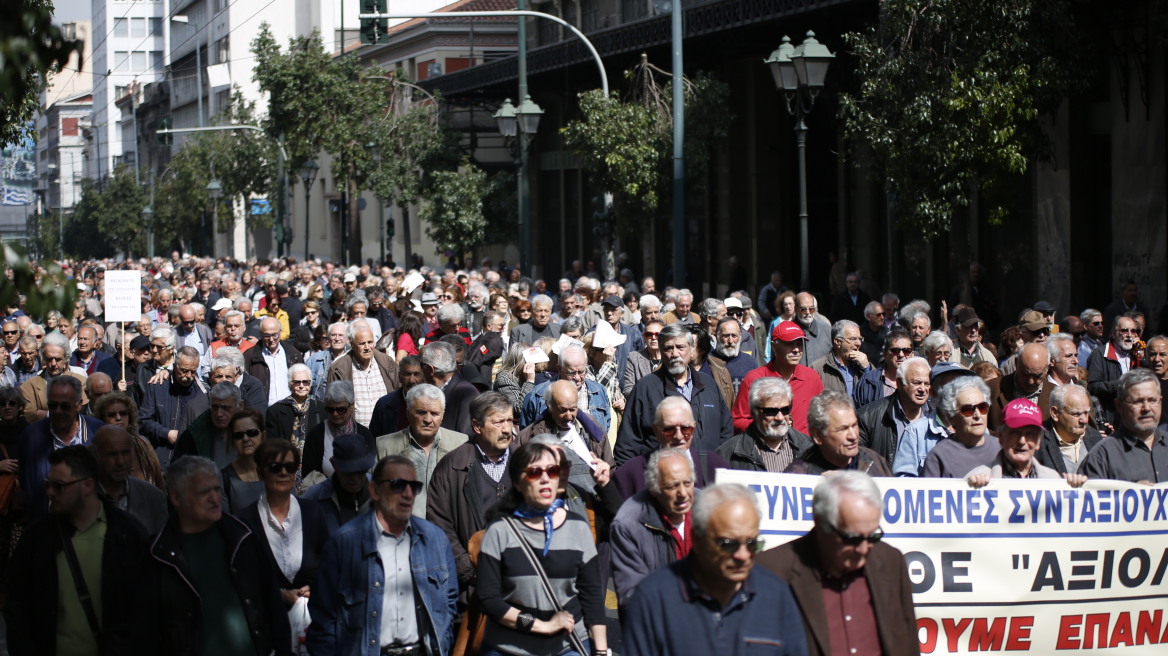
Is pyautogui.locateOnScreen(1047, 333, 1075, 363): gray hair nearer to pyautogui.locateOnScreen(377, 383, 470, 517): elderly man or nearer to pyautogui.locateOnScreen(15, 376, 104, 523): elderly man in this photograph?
pyautogui.locateOnScreen(377, 383, 470, 517): elderly man

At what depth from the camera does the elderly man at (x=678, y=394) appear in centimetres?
968

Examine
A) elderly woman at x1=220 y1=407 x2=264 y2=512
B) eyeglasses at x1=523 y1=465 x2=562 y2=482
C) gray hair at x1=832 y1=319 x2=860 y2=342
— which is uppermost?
gray hair at x1=832 y1=319 x2=860 y2=342

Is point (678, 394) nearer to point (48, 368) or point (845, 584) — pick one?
point (845, 584)

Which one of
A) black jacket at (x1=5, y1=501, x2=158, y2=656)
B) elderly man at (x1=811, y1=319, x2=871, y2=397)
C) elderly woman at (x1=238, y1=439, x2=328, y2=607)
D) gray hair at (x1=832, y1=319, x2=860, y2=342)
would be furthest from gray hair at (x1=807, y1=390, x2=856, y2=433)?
gray hair at (x1=832, y1=319, x2=860, y2=342)

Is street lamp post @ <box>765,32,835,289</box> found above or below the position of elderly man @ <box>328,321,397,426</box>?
above

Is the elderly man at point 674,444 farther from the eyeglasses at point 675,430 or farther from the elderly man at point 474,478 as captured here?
the elderly man at point 474,478

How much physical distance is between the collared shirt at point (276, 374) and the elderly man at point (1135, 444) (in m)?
7.05

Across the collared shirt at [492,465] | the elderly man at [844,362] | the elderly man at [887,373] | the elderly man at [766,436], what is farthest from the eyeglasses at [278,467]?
the elderly man at [844,362]

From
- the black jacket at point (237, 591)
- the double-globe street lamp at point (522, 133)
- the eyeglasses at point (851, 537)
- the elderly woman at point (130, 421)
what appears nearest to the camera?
the eyeglasses at point (851, 537)

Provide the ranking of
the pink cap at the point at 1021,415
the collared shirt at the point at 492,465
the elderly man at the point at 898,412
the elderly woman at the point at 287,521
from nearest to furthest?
the elderly woman at the point at 287,521 < the pink cap at the point at 1021,415 < the collared shirt at the point at 492,465 < the elderly man at the point at 898,412

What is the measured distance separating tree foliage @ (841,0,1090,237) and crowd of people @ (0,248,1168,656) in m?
5.28

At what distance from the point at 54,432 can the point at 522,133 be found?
17902 millimetres

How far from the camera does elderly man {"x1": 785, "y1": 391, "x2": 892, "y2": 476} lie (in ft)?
24.1

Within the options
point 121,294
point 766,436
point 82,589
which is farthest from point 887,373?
point 121,294
